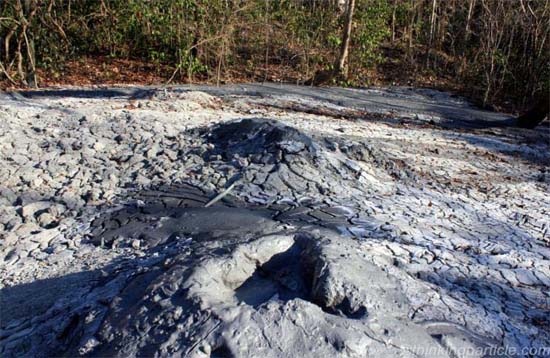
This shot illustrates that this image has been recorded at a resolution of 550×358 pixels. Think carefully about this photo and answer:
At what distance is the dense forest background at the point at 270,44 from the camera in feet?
32.4

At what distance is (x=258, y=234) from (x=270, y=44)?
9.13m

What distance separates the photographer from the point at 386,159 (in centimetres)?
509

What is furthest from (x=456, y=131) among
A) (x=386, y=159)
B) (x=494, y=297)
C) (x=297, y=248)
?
(x=297, y=248)

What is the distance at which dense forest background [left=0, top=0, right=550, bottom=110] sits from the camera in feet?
32.4

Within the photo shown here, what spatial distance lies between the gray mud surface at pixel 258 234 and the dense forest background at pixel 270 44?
304 cm

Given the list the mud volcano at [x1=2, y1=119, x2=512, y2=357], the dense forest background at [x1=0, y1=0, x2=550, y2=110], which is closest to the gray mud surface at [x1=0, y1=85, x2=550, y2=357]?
the mud volcano at [x1=2, y1=119, x2=512, y2=357]

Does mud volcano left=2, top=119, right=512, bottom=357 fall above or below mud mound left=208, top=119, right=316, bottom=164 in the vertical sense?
below

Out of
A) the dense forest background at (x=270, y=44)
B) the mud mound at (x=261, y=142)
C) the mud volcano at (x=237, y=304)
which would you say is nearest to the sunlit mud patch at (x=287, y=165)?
the mud mound at (x=261, y=142)

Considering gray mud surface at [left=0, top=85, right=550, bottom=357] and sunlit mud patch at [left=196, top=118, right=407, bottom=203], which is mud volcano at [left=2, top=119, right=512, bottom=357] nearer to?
gray mud surface at [left=0, top=85, right=550, bottom=357]

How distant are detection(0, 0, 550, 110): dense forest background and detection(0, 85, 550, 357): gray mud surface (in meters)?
3.04

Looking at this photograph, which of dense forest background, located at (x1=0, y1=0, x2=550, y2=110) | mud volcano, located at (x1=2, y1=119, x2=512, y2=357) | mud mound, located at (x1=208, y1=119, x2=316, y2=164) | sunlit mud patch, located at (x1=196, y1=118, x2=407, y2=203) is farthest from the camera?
dense forest background, located at (x1=0, y1=0, x2=550, y2=110)

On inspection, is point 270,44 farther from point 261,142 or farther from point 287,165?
point 287,165

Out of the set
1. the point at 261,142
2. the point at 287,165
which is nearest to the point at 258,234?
the point at 287,165

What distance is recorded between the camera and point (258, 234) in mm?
3391
